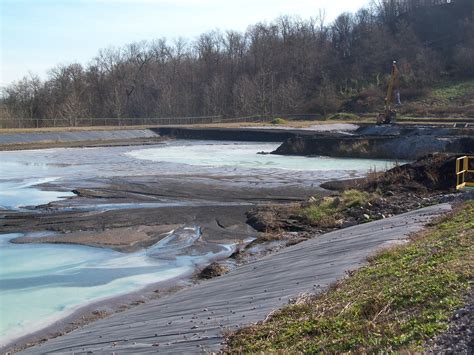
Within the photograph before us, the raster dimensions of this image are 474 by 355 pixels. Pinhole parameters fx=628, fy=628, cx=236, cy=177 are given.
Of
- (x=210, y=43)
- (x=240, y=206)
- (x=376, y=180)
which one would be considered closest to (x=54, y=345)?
(x=240, y=206)

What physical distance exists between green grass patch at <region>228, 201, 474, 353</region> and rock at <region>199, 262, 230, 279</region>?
18.3 feet

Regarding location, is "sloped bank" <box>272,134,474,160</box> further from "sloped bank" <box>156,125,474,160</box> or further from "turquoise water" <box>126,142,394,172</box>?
"turquoise water" <box>126,142,394,172</box>

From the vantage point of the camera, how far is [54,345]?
10062 millimetres

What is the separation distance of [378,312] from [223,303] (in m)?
3.89

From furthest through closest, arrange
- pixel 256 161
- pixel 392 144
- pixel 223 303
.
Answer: pixel 392 144, pixel 256 161, pixel 223 303

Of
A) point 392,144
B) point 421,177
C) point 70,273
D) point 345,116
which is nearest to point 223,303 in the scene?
point 70,273

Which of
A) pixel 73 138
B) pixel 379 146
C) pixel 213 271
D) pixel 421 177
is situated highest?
pixel 73 138

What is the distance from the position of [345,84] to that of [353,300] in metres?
100

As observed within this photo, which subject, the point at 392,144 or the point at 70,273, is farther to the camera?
the point at 392,144

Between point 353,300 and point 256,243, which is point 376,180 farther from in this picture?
point 353,300

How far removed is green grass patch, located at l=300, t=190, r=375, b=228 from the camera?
68.6 ft

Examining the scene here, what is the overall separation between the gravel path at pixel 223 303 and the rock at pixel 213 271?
52 cm

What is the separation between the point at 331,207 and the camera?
2250 centimetres

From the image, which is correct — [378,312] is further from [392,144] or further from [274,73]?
[274,73]
